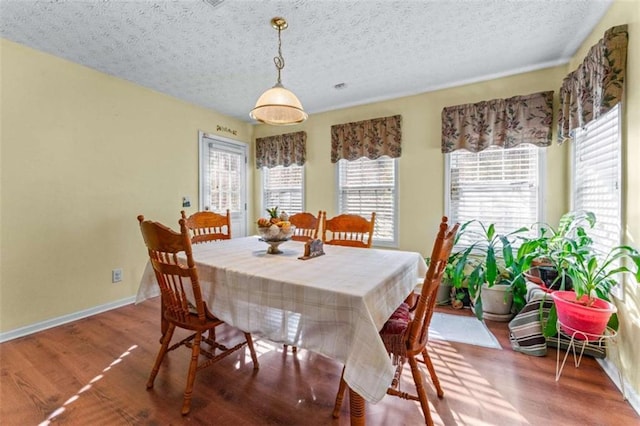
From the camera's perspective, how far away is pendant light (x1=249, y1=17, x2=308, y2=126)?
1882mm

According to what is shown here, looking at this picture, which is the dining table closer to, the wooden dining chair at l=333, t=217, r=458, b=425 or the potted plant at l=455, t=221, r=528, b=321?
the wooden dining chair at l=333, t=217, r=458, b=425

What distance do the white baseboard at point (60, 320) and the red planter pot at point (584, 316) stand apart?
157 inches

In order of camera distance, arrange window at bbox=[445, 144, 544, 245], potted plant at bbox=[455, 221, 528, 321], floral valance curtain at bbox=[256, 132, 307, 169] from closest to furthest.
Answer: potted plant at bbox=[455, 221, 528, 321], window at bbox=[445, 144, 544, 245], floral valance curtain at bbox=[256, 132, 307, 169]

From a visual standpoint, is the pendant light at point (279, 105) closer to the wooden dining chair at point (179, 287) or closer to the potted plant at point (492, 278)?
the wooden dining chair at point (179, 287)

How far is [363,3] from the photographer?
1.94 metres

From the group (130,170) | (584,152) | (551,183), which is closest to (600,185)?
(584,152)

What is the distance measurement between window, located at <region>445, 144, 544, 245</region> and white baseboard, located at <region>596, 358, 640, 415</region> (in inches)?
51.8

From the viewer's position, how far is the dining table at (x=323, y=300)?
110cm

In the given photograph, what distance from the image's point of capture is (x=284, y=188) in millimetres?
4566

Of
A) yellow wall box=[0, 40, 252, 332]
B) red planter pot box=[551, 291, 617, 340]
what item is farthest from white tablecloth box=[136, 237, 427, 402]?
yellow wall box=[0, 40, 252, 332]

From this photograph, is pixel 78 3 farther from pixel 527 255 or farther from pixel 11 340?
pixel 527 255

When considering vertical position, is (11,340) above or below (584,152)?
below

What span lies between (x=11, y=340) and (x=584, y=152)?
5.14 meters

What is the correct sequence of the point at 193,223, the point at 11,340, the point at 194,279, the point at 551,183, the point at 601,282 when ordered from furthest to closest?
the point at 551,183 → the point at 193,223 → the point at 11,340 → the point at 601,282 → the point at 194,279
